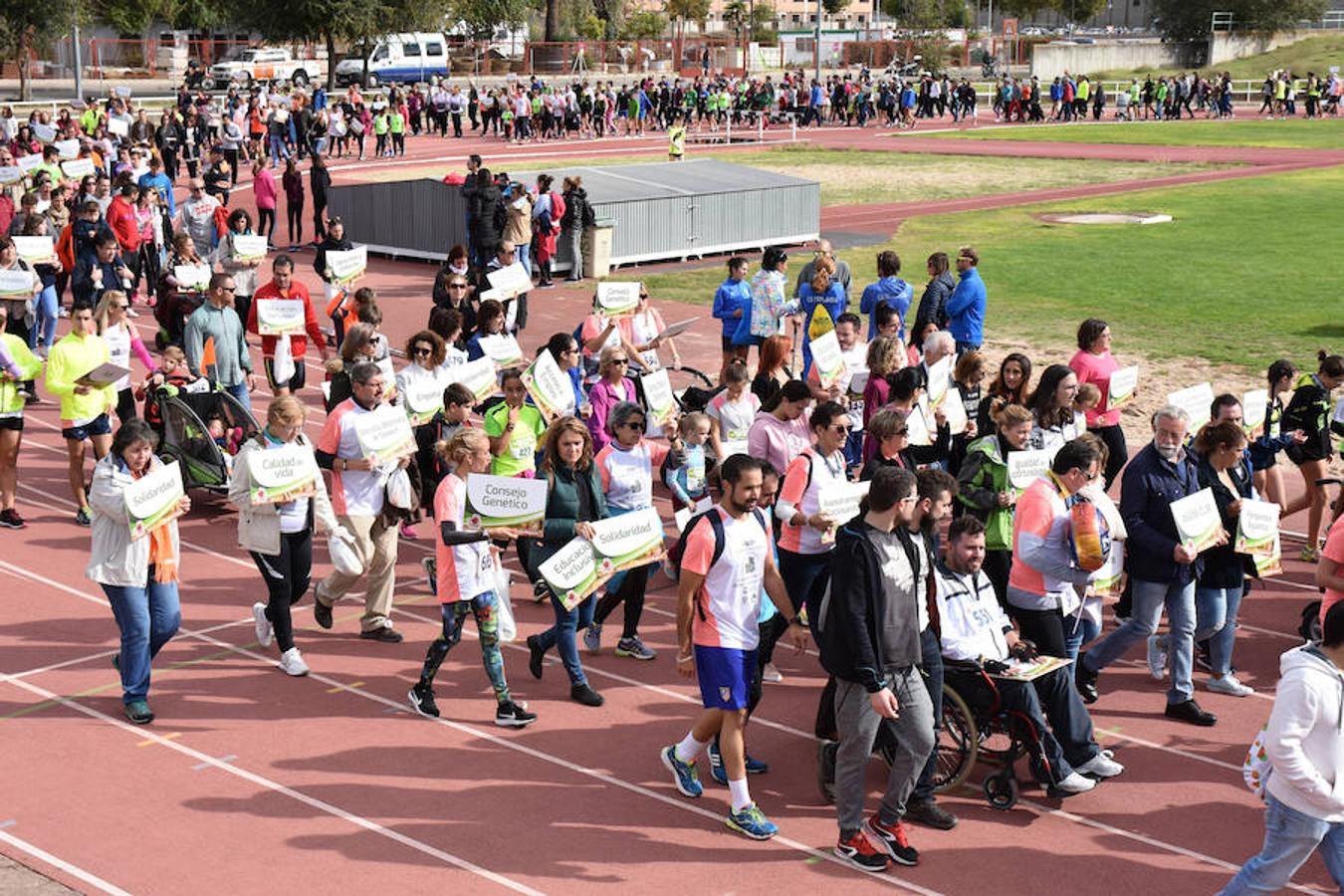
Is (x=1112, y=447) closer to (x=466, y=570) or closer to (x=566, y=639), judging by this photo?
(x=566, y=639)

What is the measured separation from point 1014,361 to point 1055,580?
3.25m

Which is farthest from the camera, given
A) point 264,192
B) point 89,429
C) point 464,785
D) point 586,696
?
point 264,192

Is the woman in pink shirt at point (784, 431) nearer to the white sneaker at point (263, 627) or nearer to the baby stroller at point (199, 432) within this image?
the white sneaker at point (263, 627)

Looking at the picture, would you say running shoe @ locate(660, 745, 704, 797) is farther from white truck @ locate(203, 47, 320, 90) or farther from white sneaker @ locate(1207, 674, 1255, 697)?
white truck @ locate(203, 47, 320, 90)

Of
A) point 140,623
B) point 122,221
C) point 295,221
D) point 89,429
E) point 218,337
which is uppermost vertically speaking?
point 122,221

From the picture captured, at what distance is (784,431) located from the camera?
36.4 feet

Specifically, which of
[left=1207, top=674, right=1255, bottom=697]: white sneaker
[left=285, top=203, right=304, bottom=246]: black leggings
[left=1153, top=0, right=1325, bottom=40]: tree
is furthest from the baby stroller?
[left=1153, top=0, right=1325, bottom=40]: tree

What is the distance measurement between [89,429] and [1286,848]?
1053cm

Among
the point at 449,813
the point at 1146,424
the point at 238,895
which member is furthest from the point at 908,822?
the point at 1146,424

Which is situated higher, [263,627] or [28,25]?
[28,25]

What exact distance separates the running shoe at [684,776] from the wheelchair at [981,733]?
1035 millimetres

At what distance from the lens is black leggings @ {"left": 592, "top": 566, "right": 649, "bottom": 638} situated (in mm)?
10894

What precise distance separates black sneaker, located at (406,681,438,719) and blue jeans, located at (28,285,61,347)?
38.4ft

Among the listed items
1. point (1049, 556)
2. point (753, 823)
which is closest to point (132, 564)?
point (753, 823)
